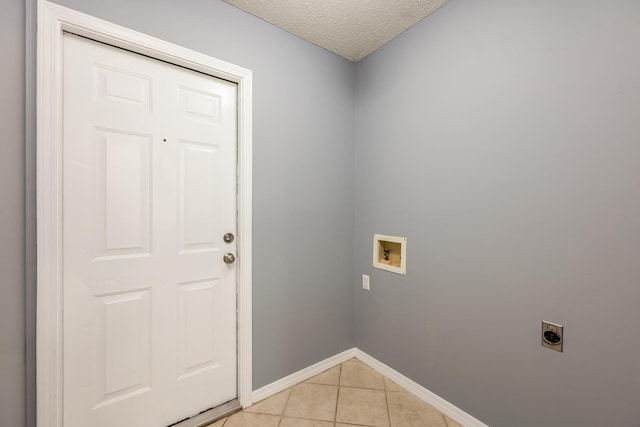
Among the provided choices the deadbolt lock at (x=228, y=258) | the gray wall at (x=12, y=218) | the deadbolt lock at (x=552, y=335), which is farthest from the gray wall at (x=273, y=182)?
the deadbolt lock at (x=552, y=335)

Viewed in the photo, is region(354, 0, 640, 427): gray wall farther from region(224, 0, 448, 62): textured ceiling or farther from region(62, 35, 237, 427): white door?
region(62, 35, 237, 427): white door

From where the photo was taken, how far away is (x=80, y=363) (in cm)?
117

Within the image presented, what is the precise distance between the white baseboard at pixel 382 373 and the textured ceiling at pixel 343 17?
7.69ft

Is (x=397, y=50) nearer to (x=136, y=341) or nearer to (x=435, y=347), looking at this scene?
(x=435, y=347)

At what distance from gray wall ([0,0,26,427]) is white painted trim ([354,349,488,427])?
6.21 feet

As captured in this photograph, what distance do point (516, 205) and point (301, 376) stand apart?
→ 67.3 inches

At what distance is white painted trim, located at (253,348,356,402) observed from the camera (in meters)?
1.61

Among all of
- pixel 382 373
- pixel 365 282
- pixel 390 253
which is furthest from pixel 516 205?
pixel 382 373

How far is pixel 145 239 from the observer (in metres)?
1.31

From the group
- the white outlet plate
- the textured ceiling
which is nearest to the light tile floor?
the white outlet plate

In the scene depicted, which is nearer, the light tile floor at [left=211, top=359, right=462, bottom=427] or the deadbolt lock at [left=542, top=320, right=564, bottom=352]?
the deadbolt lock at [left=542, top=320, right=564, bottom=352]

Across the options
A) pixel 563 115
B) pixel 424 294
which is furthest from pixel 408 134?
pixel 424 294

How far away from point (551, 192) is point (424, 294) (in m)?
0.87

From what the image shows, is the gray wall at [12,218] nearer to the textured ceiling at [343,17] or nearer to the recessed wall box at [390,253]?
the textured ceiling at [343,17]
